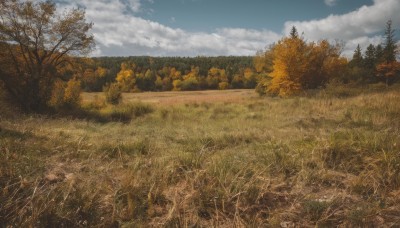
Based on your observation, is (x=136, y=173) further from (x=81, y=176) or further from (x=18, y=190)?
(x=18, y=190)

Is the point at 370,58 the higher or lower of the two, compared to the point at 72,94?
higher

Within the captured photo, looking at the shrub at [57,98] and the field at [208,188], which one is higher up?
the shrub at [57,98]

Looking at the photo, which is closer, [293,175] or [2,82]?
[293,175]

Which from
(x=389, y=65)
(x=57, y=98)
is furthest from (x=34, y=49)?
(x=389, y=65)

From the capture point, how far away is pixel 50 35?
72.0ft

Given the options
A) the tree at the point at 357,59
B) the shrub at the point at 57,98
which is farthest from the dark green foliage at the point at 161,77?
the shrub at the point at 57,98

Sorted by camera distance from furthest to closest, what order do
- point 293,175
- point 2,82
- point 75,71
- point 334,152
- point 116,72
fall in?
point 116,72 < point 75,71 < point 2,82 < point 334,152 < point 293,175

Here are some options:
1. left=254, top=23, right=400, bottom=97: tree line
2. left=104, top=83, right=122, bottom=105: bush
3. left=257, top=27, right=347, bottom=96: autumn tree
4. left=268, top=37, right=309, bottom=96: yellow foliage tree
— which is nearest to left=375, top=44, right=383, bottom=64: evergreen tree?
left=254, top=23, right=400, bottom=97: tree line

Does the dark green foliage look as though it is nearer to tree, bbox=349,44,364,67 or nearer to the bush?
tree, bbox=349,44,364,67

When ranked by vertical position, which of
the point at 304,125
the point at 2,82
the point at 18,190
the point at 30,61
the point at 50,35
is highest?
the point at 50,35

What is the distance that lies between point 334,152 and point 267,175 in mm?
1784

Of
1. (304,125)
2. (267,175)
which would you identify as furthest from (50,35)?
(267,175)

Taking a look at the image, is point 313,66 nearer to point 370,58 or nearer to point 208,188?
point 370,58

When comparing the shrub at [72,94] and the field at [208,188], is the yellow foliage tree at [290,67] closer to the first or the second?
the shrub at [72,94]
